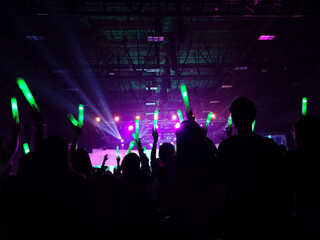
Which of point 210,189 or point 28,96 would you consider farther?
point 28,96

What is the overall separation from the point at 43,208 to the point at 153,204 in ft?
4.32

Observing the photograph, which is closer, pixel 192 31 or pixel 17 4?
pixel 17 4

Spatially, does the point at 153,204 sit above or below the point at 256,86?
below

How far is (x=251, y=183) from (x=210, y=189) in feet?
1.01

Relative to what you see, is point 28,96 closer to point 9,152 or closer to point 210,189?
point 9,152

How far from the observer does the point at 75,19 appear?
8.61m

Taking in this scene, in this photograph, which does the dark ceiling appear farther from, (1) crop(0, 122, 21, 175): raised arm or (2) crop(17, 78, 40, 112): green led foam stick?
(1) crop(0, 122, 21, 175): raised arm

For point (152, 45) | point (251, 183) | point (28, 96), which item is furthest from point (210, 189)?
point (152, 45)

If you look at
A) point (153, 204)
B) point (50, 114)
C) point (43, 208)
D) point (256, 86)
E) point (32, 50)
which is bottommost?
point (153, 204)

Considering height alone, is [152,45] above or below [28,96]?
above

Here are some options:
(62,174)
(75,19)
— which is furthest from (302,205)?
(75,19)

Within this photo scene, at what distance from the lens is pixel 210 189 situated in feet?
5.82

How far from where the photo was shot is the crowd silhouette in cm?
158

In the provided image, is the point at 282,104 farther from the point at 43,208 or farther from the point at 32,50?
the point at 43,208
